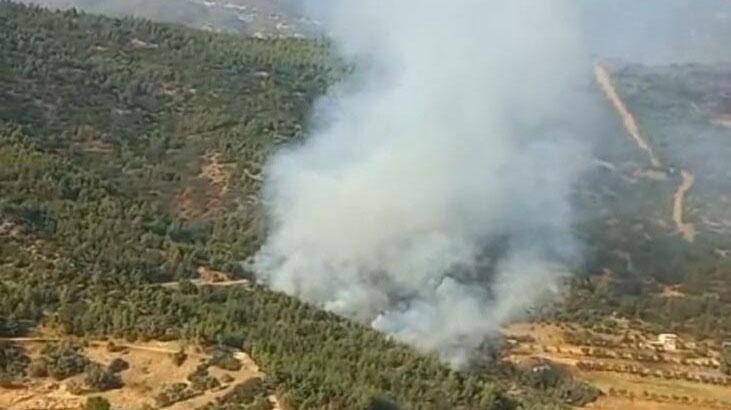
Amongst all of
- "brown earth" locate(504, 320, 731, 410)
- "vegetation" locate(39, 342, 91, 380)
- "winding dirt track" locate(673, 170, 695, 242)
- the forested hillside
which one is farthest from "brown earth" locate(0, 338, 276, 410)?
"winding dirt track" locate(673, 170, 695, 242)

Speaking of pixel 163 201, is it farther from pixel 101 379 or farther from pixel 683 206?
pixel 683 206

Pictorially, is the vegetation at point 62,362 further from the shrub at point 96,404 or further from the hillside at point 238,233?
the shrub at point 96,404

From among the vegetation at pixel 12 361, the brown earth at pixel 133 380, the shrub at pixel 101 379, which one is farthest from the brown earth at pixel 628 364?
the vegetation at pixel 12 361

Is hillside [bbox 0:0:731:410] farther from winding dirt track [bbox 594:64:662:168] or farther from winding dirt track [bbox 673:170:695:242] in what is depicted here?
winding dirt track [bbox 594:64:662:168]

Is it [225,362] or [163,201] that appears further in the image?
[163,201]

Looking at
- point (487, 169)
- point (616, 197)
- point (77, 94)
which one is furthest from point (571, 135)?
point (77, 94)

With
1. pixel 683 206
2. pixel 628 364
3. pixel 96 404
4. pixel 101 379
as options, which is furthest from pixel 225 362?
pixel 683 206
